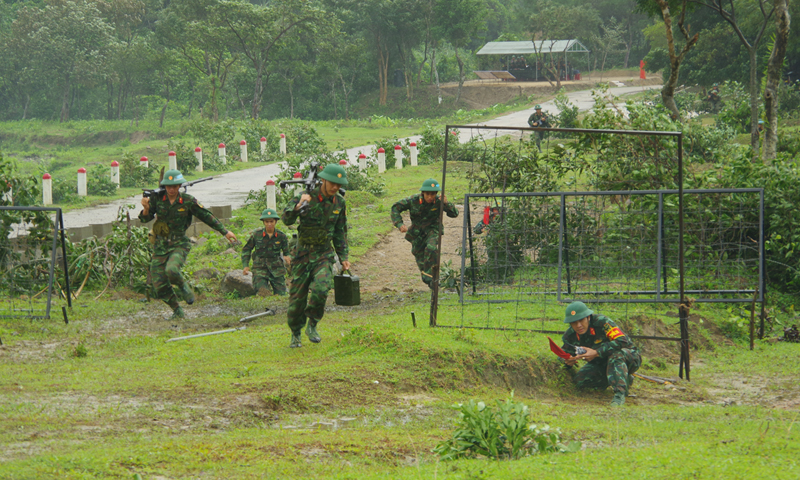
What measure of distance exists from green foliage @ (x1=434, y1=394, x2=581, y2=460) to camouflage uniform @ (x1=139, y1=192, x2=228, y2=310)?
5.50m

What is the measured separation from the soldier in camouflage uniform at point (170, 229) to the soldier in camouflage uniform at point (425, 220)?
2.54 metres

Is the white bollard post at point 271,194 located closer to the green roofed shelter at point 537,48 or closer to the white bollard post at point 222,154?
the white bollard post at point 222,154

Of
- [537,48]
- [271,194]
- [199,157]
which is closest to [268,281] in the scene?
[271,194]

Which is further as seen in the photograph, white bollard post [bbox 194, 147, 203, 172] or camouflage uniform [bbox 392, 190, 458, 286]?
white bollard post [bbox 194, 147, 203, 172]

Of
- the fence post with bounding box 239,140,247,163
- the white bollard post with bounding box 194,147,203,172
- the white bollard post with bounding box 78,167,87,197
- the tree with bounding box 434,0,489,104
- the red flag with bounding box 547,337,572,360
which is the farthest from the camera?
the tree with bounding box 434,0,489,104

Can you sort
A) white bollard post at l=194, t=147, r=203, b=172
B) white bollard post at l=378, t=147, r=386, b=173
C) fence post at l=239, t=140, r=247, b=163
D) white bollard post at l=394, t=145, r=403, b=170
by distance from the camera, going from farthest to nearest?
fence post at l=239, t=140, r=247, b=163 → white bollard post at l=194, t=147, r=203, b=172 → white bollard post at l=394, t=145, r=403, b=170 → white bollard post at l=378, t=147, r=386, b=173

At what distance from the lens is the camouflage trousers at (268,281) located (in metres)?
11.8

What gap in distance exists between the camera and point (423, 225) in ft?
37.1

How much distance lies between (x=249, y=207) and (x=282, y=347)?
10858 mm

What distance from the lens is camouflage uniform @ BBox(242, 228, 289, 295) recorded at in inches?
465

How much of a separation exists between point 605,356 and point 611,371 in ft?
0.66

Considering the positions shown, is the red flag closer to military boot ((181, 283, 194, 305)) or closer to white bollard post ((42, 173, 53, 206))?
military boot ((181, 283, 194, 305))

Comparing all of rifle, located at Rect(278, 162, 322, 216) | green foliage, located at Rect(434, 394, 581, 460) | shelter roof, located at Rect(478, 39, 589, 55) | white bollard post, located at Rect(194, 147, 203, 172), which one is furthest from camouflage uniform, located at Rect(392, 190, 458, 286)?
shelter roof, located at Rect(478, 39, 589, 55)

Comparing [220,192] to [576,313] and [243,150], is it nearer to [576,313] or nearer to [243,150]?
[243,150]
